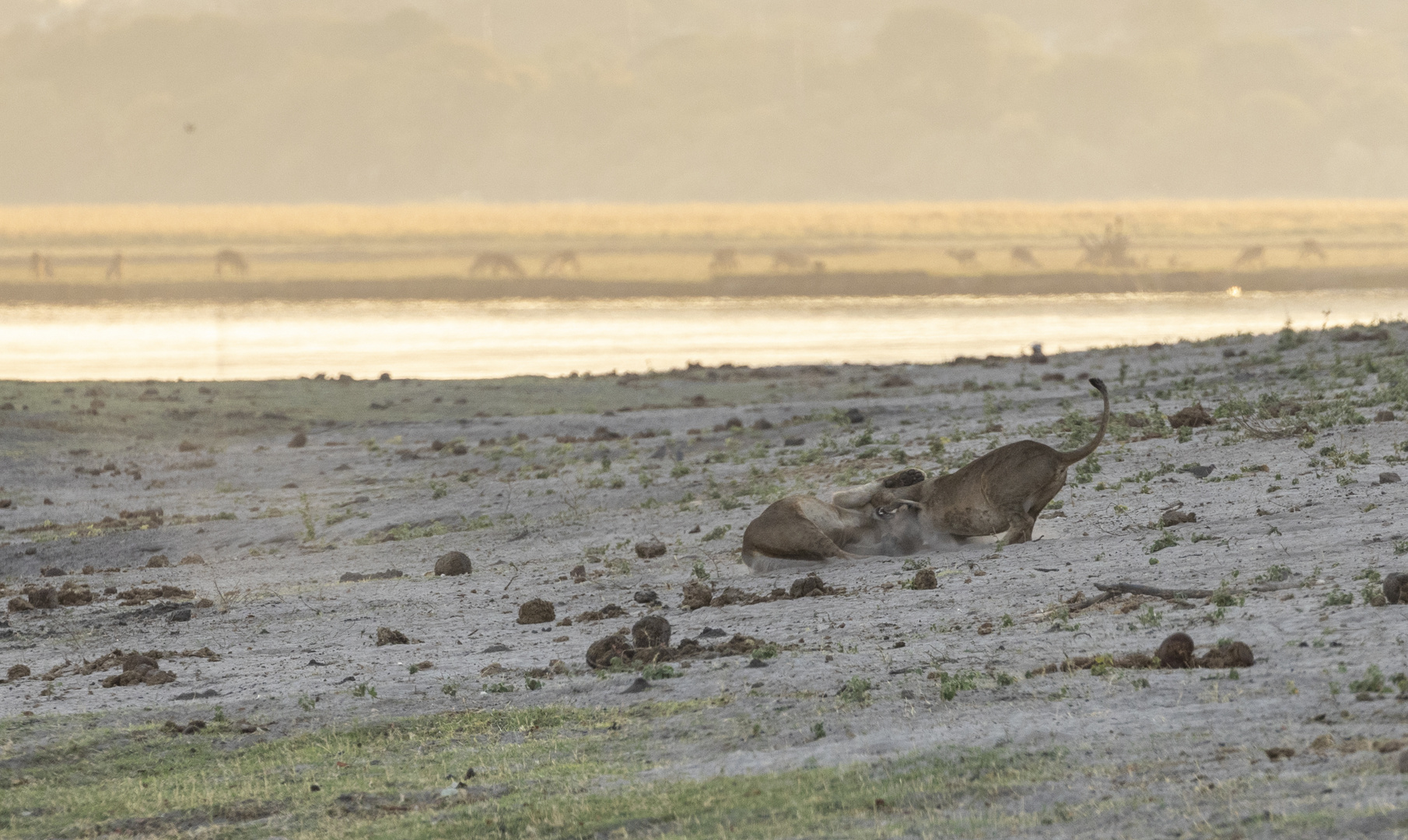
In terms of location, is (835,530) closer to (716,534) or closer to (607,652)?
(716,534)

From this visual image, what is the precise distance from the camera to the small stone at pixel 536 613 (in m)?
11.6

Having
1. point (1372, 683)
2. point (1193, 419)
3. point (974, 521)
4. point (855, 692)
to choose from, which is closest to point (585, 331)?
point (1193, 419)

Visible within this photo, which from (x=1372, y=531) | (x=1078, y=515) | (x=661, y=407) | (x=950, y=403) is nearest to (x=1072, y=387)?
(x=950, y=403)

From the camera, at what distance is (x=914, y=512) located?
12469 millimetres

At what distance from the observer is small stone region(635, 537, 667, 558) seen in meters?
14.2

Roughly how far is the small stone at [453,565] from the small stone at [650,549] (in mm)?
1564

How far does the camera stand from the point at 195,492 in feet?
73.7

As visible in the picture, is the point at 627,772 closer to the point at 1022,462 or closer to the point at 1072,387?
the point at 1022,462

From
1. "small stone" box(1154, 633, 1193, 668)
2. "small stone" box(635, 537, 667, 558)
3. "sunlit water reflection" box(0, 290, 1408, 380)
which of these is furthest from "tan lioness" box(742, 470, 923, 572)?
"sunlit water reflection" box(0, 290, 1408, 380)

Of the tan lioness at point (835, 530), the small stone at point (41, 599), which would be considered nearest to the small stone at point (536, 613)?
the tan lioness at point (835, 530)

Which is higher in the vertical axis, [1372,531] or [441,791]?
[1372,531]

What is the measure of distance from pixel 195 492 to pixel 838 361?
23.4m

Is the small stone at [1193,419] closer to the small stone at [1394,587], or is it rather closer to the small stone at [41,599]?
the small stone at [1394,587]

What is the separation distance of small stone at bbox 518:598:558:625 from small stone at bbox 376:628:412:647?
856 mm
